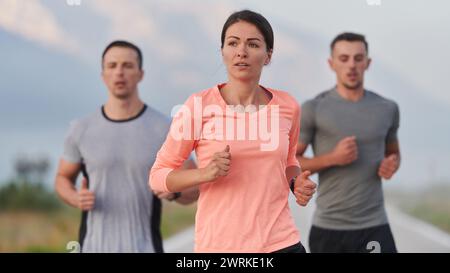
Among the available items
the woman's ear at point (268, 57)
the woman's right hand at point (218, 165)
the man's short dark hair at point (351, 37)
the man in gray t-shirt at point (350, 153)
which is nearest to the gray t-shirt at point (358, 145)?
the man in gray t-shirt at point (350, 153)

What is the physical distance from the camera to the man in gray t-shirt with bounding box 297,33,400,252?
14.0ft

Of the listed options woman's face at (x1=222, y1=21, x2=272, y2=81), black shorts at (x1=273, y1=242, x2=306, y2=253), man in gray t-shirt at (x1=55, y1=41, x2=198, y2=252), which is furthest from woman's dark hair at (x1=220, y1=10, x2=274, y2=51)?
man in gray t-shirt at (x1=55, y1=41, x2=198, y2=252)

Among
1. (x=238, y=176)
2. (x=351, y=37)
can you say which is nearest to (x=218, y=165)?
(x=238, y=176)

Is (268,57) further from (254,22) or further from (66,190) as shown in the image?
(66,190)

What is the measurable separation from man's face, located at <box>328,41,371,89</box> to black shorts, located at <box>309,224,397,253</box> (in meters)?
0.70

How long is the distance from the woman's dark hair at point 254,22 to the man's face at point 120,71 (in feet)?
4.59

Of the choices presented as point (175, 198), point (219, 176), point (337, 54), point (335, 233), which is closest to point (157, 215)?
point (175, 198)

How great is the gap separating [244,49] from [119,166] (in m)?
1.45

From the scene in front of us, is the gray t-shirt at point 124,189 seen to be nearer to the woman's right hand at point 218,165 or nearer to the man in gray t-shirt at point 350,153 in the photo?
the man in gray t-shirt at point 350,153

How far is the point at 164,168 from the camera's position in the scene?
2861 mm

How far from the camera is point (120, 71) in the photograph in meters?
4.15

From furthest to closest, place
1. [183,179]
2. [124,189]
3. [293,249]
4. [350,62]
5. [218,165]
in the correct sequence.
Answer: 1. [350,62]
2. [124,189]
3. [293,249]
4. [183,179]
5. [218,165]

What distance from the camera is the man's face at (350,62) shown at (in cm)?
444

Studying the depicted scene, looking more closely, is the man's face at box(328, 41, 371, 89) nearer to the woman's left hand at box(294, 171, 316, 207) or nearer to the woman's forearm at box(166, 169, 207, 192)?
the woman's left hand at box(294, 171, 316, 207)
